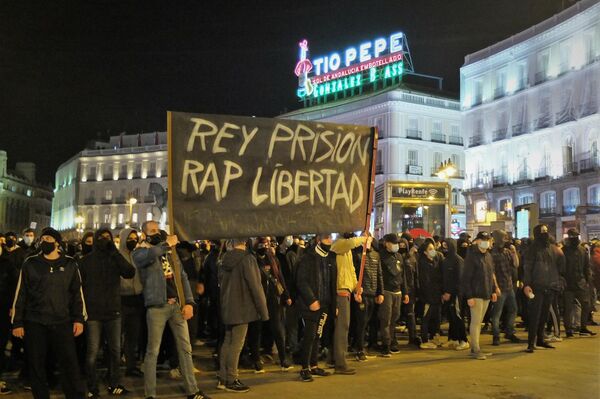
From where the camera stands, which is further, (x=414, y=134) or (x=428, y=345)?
(x=414, y=134)

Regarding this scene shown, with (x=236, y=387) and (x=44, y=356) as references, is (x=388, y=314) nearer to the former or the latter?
(x=236, y=387)

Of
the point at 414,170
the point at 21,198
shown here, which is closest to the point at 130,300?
the point at 414,170

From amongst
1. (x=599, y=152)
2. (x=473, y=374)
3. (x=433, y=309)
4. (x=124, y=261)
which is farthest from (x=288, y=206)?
(x=599, y=152)

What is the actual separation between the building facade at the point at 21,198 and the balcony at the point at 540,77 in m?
83.3

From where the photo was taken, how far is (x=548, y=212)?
40.8m

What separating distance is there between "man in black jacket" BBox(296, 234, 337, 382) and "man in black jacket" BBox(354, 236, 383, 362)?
1239mm

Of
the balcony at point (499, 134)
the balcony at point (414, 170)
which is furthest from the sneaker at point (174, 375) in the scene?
the balcony at point (414, 170)

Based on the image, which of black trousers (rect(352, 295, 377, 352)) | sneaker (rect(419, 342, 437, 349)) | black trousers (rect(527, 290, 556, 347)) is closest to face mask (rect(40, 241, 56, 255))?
black trousers (rect(352, 295, 377, 352))

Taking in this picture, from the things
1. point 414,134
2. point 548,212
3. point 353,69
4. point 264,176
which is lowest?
point 264,176

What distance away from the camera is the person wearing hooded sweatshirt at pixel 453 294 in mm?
10844

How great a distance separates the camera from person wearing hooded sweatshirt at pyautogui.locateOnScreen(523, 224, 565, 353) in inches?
401

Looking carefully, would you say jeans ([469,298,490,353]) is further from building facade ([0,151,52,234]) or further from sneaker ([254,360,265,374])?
building facade ([0,151,52,234])

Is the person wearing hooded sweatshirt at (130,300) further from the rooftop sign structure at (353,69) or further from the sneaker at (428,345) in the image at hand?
the rooftop sign structure at (353,69)

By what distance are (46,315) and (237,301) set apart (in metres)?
2.19
